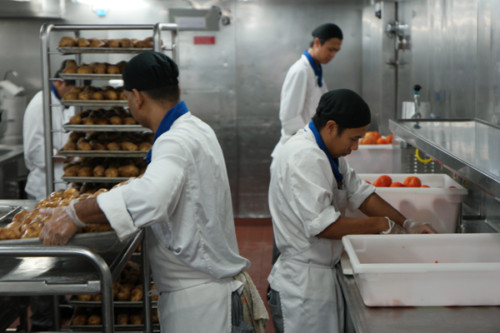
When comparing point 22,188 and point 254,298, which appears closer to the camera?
point 254,298

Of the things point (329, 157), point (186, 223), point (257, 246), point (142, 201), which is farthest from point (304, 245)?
point (257, 246)

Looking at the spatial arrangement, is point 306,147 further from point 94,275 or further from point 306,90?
point 306,90

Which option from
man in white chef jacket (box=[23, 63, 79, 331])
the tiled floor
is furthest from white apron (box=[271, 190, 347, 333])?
man in white chef jacket (box=[23, 63, 79, 331])

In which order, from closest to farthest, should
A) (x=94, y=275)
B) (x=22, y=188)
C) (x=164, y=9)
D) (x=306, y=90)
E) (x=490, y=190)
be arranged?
1. (x=490, y=190)
2. (x=94, y=275)
3. (x=306, y=90)
4. (x=22, y=188)
5. (x=164, y=9)

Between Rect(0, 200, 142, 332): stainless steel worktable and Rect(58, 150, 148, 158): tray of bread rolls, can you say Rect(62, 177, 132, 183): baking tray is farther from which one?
Rect(0, 200, 142, 332): stainless steel worktable

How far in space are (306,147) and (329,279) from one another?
0.53m

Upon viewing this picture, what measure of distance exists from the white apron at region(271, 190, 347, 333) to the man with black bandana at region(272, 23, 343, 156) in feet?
7.66

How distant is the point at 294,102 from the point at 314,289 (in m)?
2.56

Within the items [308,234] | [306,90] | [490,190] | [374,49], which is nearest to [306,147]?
[308,234]

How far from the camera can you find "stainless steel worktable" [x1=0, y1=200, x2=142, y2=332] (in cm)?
183

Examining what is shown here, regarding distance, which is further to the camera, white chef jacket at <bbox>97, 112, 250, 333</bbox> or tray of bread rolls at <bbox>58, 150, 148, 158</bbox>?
tray of bread rolls at <bbox>58, 150, 148, 158</bbox>

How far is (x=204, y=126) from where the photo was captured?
88.5 inches

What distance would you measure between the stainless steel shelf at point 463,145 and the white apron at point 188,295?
0.88 metres

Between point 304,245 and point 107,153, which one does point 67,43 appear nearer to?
point 107,153
